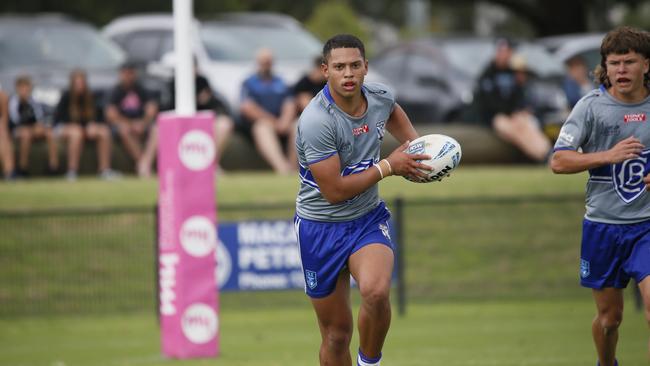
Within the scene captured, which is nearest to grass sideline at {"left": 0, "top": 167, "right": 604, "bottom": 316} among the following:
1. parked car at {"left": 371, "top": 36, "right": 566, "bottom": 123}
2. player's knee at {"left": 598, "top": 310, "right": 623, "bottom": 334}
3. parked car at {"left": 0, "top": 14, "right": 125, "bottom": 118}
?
parked car at {"left": 0, "top": 14, "right": 125, "bottom": 118}

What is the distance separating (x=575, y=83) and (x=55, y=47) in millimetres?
8474

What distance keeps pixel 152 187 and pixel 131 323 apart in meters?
3.40

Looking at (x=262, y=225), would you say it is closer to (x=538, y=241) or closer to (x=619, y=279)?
(x=538, y=241)

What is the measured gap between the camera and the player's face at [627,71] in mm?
8328

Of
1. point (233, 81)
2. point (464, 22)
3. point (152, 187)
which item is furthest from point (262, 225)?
point (464, 22)

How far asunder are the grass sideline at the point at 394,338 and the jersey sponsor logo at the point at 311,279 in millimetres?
3113

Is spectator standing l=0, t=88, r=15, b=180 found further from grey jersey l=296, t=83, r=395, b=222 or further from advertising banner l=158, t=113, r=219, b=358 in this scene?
grey jersey l=296, t=83, r=395, b=222

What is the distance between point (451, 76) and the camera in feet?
69.9

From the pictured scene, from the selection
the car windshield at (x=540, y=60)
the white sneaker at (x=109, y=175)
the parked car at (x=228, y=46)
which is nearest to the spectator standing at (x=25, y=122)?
the white sneaker at (x=109, y=175)

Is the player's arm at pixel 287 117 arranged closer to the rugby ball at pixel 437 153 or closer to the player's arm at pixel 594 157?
the player's arm at pixel 594 157

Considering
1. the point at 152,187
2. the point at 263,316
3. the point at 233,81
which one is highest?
the point at 233,81

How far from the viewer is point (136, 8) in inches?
1564

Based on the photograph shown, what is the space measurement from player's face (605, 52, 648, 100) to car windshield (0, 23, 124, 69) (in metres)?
13.5

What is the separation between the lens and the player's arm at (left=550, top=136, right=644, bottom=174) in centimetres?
815
